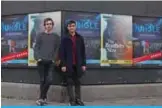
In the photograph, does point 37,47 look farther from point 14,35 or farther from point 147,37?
point 147,37

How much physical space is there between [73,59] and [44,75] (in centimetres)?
69

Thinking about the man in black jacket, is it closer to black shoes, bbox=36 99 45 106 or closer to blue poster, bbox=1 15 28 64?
black shoes, bbox=36 99 45 106

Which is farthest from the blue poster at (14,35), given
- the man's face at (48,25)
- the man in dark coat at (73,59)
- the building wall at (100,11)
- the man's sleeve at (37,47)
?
the man in dark coat at (73,59)

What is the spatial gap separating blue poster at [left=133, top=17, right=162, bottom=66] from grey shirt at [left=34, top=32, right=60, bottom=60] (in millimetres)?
2151

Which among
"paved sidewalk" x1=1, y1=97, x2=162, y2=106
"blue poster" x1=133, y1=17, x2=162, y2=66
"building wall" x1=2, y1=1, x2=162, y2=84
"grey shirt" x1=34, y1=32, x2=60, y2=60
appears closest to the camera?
"grey shirt" x1=34, y1=32, x2=60, y2=60

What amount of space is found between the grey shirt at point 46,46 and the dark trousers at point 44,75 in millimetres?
124

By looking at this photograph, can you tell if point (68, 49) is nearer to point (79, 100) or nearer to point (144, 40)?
point (79, 100)

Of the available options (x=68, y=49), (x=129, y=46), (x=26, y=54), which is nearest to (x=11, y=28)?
(x=26, y=54)

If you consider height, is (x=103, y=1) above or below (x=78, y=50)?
above

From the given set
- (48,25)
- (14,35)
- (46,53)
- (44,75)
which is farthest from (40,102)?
(14,35)

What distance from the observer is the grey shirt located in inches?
370

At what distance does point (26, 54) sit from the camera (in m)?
10.4

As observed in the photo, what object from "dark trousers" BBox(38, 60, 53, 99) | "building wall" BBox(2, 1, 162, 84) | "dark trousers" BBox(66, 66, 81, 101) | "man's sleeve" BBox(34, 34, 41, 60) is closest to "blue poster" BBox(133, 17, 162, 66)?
"building wall" BBox(2, 1, 162, 84)

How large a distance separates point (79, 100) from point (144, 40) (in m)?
2.37
